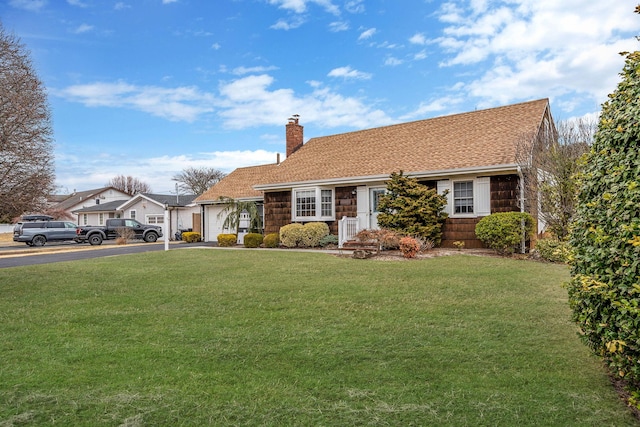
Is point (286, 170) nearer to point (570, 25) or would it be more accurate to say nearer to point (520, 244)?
point (520, 244)

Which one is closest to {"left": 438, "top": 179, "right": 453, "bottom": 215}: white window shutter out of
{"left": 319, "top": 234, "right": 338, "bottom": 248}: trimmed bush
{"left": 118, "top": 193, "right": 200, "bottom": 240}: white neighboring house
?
{"left": 319, "top": 234, "right": 338, "bottom": 248}: trimmed bush

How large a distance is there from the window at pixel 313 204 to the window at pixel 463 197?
5.28 m

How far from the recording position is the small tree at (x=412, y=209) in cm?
1445

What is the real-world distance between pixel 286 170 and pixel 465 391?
17820 millimetres

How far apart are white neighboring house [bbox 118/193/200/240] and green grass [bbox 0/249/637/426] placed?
86.6ft

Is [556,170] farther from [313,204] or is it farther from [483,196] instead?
[313,204]

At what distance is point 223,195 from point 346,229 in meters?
11.4

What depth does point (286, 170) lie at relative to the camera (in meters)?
20.8

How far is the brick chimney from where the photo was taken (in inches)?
917

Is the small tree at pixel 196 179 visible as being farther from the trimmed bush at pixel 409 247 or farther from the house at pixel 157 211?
the trimmed bush at pixel 409 247

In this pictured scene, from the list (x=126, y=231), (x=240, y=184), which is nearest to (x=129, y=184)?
(x=126, y=231)

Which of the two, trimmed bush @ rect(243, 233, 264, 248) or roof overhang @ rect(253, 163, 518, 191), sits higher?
roof overhang @ rect(253, 163, 518, 191)

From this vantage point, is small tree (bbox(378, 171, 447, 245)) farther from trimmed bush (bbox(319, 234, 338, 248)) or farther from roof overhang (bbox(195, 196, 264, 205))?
roof overhang (bbox(195, 196, 264, 205))

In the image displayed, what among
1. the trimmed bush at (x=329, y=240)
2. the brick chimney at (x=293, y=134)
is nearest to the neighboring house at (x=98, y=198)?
the brick chimney at (x=293, y=134)
